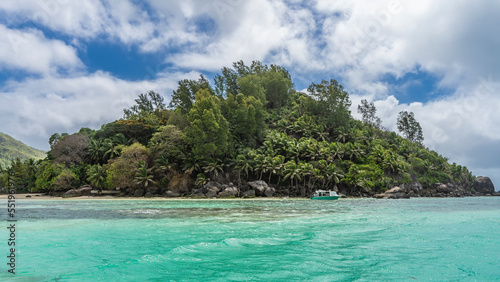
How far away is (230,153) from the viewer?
165ft

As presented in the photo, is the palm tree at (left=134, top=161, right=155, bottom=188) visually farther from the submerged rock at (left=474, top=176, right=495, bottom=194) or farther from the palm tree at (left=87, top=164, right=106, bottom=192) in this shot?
the submerged rock at (left=474, top=176, right=495, bottom=194)

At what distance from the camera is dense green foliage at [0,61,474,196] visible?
47406mm

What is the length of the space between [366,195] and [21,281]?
5296 cm

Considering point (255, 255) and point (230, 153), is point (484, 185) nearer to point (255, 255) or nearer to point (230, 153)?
point (230, 153)

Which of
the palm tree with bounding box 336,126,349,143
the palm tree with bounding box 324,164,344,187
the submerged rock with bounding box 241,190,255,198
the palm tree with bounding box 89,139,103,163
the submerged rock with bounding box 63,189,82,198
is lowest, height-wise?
the submerged rock with bounding box 63,189,82,198

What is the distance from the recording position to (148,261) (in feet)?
21.4

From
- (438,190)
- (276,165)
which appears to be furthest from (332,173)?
(438,190)

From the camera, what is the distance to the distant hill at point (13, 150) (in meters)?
148

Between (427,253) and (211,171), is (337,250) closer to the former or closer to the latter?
(427,253)

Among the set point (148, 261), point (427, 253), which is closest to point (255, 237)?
point (148, 261)

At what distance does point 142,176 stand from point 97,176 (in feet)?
27.5

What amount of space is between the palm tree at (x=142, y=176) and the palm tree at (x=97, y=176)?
658 cm

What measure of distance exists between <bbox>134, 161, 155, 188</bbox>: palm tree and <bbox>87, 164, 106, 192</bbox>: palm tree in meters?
6.58

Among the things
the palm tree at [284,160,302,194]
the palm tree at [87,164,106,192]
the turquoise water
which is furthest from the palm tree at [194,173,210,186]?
the turquoise water
